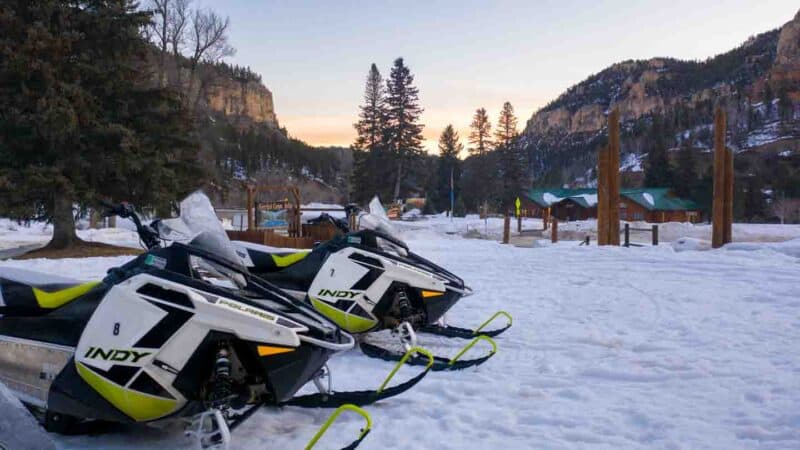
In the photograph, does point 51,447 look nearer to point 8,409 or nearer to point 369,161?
point 8,409

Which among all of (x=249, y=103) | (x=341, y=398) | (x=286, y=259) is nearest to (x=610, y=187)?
(x=286, y=259)

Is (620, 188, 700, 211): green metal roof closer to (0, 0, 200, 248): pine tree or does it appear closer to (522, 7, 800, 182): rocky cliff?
(522, 7, 800, 182): rocky cliff

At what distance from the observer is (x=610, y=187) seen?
14219 millimetres

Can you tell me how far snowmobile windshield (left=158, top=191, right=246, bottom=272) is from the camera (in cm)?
309

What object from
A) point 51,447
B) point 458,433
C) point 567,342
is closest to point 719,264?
point 567,342

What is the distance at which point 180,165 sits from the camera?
17672mm

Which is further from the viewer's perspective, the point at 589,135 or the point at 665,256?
the point at 589,135

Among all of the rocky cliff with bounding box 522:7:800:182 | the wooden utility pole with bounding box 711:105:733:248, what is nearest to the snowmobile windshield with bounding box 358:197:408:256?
the wooden utility pole with bounding box 711:105:733:248

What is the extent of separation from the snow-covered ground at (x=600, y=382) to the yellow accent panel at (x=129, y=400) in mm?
343

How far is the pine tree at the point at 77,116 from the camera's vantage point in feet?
45.7

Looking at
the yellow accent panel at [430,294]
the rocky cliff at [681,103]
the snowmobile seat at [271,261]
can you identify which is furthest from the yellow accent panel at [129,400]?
the rocky cliff at [681,103]

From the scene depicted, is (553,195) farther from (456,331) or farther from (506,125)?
(456,331)

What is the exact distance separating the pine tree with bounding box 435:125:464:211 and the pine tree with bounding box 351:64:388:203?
41.3ft

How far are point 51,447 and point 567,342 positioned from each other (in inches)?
176
